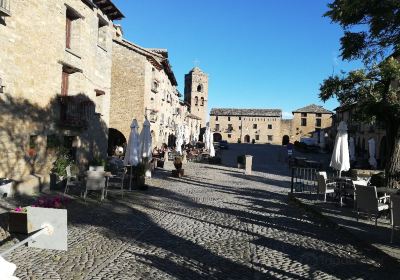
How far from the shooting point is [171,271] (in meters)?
5.74

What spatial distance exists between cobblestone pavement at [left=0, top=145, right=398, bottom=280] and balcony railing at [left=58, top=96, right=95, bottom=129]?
429cm

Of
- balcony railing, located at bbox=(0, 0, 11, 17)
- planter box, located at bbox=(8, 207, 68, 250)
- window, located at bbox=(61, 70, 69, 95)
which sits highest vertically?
balcony railing, located at bbox=(0, 0, 11, 17)

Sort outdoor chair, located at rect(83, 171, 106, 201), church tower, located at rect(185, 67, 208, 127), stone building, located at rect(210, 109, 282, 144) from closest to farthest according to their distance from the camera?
outdoor chair, located at rect(83, 171, 106, 201)
church tower, located at rect(185, 67, 208, 127)
stone building, located at rect(210, 109, 282, 144)

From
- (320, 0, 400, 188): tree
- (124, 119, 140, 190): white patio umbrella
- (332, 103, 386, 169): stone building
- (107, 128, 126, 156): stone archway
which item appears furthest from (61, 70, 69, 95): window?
(332, 103, 386, 169): stone building

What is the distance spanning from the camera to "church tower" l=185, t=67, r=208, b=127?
72125 millimetres

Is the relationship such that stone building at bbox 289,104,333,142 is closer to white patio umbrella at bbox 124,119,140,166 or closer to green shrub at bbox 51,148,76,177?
white patio umbrella at bbox 124,119,140,166

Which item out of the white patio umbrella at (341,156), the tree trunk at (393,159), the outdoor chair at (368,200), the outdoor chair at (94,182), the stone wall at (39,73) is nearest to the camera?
the outdoor chair at (368,200)

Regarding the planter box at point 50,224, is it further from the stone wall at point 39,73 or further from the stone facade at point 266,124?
the stone facade at point 266,124

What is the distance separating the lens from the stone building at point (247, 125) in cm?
8612

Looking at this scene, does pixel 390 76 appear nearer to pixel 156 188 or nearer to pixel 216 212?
pixel 216 212

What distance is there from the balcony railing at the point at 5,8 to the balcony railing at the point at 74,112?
3.96m

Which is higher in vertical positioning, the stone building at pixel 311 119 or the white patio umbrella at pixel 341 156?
the stone building at pixel 311 119

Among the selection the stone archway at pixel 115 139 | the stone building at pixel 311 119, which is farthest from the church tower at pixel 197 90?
the stone archway at pixel 115 139

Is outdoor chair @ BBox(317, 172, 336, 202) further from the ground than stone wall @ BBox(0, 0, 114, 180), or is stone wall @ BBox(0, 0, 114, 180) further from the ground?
stone wall @ BBox(0, 0, 114, 180)
